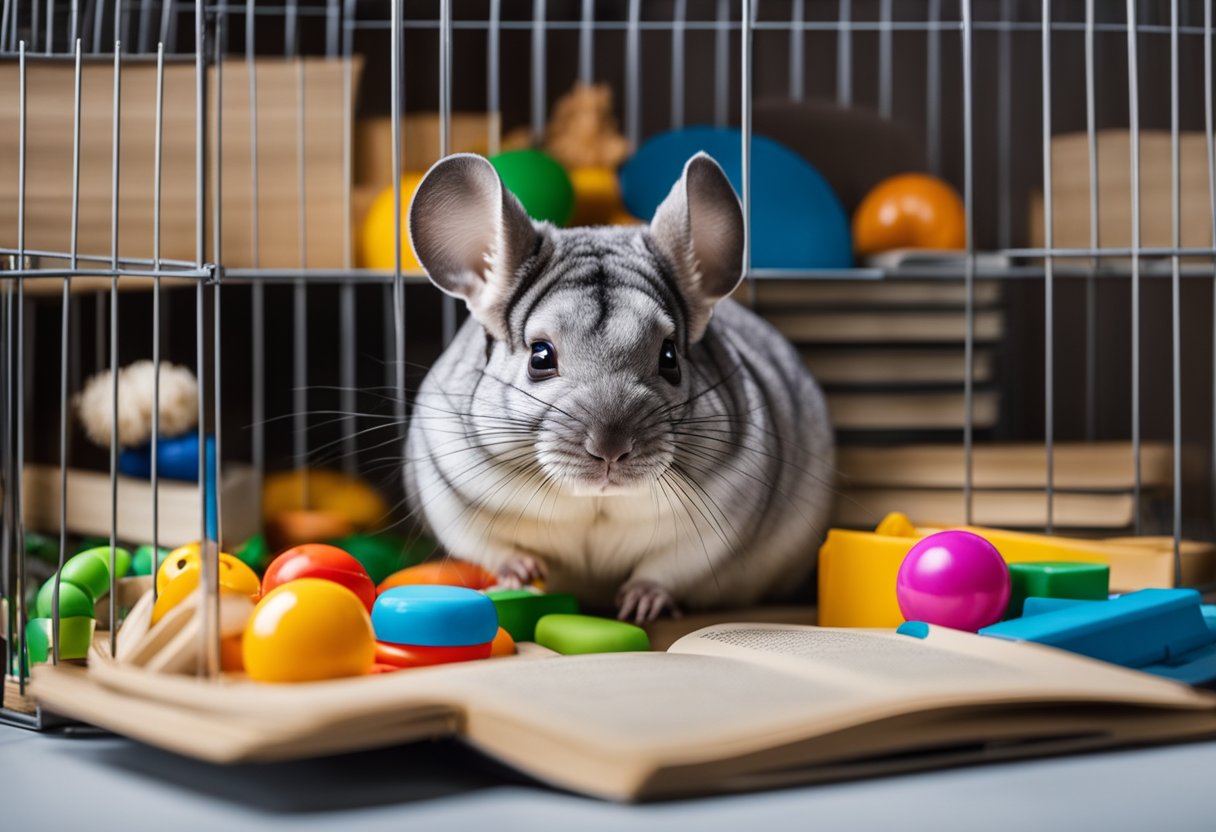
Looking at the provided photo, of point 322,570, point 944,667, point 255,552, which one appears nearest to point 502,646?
point 322,570

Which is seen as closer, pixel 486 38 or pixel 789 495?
pixel 789 495

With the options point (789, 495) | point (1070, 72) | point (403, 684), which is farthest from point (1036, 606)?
point (1070, 72)

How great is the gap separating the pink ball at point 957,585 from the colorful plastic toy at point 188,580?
98 cm

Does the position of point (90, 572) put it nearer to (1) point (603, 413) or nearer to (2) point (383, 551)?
(2) point (383, 551)

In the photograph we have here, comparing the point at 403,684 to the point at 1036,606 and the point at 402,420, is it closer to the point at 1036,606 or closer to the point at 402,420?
the point at 402,420

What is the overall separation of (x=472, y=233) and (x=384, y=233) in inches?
31.3

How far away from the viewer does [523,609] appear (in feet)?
6.80

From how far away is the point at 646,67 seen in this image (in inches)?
157

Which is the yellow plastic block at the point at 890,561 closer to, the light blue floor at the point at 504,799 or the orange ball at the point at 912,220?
the light blue floor at the point at 504,799

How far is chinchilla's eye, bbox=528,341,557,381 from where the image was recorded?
2.06 meters

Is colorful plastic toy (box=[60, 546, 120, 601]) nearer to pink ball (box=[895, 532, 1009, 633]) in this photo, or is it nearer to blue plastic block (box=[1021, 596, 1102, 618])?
pink ball (box=[895, 532, 1009, 633])

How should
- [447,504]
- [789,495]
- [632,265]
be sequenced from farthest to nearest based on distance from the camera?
Result: [789,495], [447,504], [632,265]

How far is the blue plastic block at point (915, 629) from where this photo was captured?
1.82m

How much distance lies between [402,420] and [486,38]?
2.00 meters
